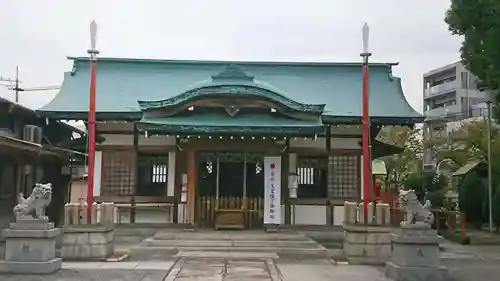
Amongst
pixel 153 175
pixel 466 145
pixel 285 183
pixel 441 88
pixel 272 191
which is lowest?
pixel 272 191

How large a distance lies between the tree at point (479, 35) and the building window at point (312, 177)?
7599 millimetres

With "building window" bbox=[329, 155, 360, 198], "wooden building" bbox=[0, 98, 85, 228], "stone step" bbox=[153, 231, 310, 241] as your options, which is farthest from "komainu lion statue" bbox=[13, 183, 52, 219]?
"building window" bbox=[329, 155, 360, 198]

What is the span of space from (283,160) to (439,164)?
870 inches

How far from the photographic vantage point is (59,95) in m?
23.6

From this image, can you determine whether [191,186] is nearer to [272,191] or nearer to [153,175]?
[153,175]

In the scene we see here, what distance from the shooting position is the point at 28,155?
68.4ft

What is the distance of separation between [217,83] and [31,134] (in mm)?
7245

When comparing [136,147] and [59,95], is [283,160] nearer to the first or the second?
[136,147]

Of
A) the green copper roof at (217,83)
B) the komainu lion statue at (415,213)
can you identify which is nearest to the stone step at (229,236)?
the green copper roof at (217,83)

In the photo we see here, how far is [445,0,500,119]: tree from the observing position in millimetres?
12717

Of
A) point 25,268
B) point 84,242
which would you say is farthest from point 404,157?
point 25,268

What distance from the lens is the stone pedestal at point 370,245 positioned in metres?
14.7

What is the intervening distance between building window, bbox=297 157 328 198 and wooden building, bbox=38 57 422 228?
35mm

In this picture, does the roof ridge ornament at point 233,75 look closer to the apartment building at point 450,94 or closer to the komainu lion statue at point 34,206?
the komainu lion statue at point 34,206
